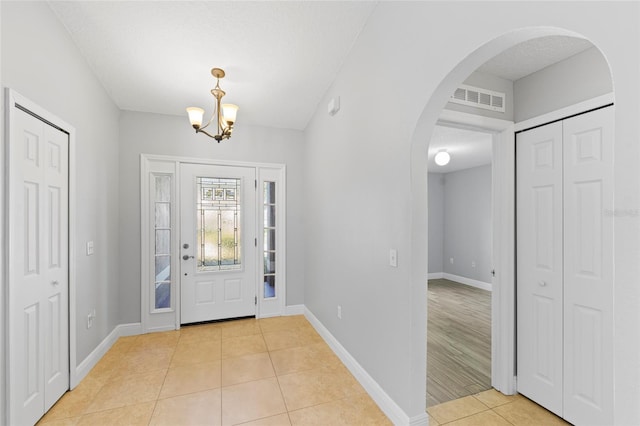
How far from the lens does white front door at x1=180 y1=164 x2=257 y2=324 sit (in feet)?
11.7

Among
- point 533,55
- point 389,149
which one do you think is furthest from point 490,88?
point 389,149

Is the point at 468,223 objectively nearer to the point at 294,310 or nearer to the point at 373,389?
the point at 294,310

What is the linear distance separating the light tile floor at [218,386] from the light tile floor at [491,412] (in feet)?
1.44

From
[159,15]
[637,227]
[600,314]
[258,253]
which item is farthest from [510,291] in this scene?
[159,15]

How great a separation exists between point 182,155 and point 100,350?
2.31 metres

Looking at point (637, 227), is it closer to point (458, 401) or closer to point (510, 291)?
point (510, 291)

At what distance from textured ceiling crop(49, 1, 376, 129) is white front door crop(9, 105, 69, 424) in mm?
869

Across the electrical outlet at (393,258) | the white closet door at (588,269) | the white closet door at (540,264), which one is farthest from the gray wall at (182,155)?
the white closet door at (588,269)

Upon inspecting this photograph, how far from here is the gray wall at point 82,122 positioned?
1668 millimetres

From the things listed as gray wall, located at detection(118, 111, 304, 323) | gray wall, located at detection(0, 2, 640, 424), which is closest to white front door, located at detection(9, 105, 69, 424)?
gray wall, located at detection(0, 2, 640, 424)

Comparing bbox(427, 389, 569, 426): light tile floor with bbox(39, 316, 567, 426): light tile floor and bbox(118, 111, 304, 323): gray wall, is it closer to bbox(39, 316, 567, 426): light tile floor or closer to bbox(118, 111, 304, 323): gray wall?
bbox(39, 316, 567, 426): light tile floor

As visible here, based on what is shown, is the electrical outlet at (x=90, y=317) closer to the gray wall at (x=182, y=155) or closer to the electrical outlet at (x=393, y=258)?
the gray wall at (x=182, y=155)

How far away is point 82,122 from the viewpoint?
244cm

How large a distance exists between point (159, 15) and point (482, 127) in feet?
8.38
